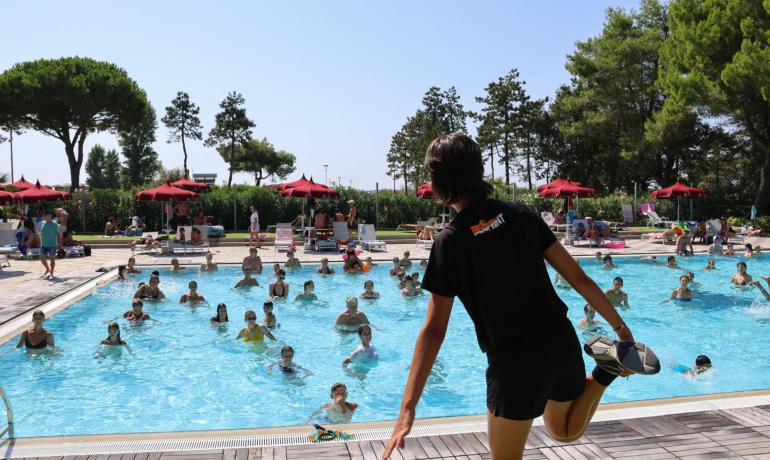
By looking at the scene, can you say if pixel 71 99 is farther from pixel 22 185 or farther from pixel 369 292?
pixel 369 292

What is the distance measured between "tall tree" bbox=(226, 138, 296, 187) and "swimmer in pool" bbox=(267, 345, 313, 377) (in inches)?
2253

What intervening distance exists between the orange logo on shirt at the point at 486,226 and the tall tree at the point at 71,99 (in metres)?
43.4

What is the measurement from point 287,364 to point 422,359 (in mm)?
6420

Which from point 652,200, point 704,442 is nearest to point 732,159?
point 652,200

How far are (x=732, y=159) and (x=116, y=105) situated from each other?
141ft

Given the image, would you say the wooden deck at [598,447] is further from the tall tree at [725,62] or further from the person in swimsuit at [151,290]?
the tall tree at [725,62]

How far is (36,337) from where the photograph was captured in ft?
27.8

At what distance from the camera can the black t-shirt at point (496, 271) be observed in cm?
208

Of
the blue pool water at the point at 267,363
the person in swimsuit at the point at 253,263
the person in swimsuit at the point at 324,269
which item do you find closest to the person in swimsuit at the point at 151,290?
the blue pool water at the point at 267,363

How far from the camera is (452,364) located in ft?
29.1

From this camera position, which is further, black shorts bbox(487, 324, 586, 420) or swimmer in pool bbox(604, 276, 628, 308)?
swimmer in pool bbox(604, 276, 628, 308)

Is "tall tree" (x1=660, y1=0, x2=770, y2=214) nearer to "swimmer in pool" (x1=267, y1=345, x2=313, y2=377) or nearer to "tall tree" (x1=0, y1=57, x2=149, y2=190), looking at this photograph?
"swimmer in pool" (x1=267, y1=345, x2=313, y2=377)

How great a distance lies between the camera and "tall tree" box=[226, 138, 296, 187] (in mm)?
66375

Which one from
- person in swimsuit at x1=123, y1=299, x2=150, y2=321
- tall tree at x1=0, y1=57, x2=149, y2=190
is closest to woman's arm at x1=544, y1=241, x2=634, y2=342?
person in swimsuit at x1=123, y1=299, x2=150, y2=321
